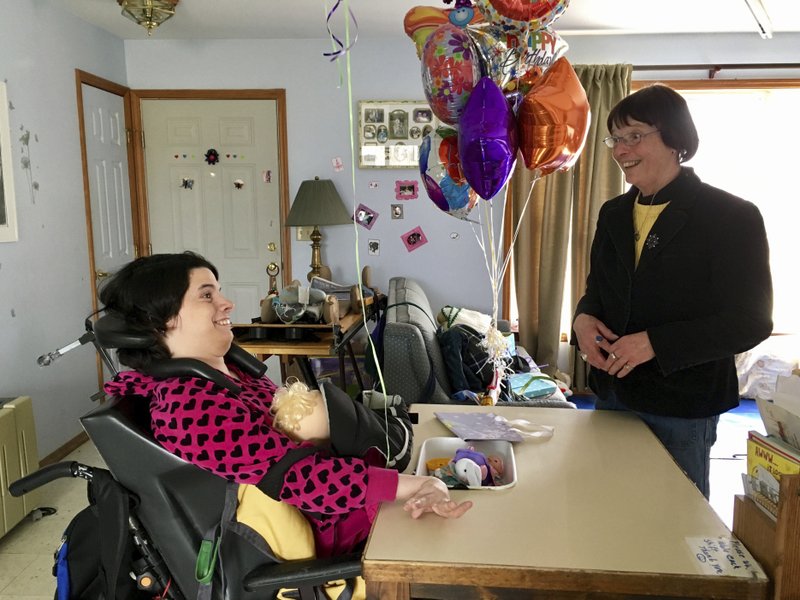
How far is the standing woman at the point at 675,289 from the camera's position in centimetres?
139

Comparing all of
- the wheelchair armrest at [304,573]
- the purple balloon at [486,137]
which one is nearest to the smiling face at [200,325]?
the wheelchair armrest at [304,573]

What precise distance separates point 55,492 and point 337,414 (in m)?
2.35

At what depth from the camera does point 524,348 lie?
4.41 meters

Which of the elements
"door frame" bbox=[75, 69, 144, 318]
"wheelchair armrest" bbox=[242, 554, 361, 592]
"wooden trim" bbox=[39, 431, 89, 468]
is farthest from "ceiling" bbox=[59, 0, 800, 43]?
"wheelchair armrest" bbox=[242, 554, 361, 592]

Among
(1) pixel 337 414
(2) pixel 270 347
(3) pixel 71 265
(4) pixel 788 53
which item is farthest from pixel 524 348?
(1) pixel 337 414

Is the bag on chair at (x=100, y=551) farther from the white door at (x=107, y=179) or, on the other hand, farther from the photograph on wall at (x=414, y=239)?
the photograph on wall at (x=414, y=239)

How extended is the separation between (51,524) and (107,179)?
2.17m

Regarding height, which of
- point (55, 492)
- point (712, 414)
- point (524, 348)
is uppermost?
point (712, 414)

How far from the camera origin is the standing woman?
4.58ft

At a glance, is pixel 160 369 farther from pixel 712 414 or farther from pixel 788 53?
pixel 788 53

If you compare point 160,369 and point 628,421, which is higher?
point 160,369

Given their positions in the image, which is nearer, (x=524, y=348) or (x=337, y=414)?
(x=337, y=414)

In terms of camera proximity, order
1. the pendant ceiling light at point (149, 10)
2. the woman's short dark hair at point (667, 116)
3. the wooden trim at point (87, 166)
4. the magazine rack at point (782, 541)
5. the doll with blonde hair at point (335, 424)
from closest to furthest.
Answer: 1. the magazine rack at point (782, 541)
2. the doll with blonde hair at point (335, 424)
3. the woman's short dark hair at point (667, 116)
4. the pendant ceiling light at point (149, 10)
5. the wooden trim at point (87, 166)

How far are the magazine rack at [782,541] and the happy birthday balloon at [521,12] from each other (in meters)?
1.22
